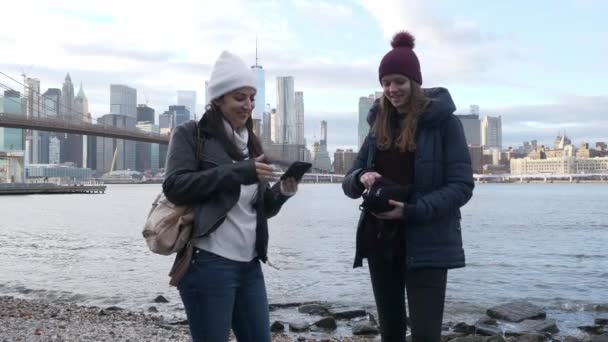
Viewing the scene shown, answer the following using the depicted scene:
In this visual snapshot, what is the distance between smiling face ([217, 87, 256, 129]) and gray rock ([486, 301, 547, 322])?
7343 mm

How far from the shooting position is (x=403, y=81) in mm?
2729

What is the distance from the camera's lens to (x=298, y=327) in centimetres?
787

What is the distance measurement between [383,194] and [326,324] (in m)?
5.78

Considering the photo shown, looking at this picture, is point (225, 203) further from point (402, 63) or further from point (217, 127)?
point (402, 63)

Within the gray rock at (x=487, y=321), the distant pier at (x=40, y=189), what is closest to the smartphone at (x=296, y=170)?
the gray rock at (x=487, y=321)

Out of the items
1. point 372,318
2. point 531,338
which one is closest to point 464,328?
point 531,338

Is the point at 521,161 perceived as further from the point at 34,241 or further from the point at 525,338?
the point at 525,338

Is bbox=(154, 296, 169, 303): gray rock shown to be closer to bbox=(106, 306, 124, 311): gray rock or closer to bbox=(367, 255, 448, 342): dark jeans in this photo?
bbox=(106, 306, 124, 311): gray rock

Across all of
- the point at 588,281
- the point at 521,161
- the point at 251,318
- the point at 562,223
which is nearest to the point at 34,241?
the point at 588,281

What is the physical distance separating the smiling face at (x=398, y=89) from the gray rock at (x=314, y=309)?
676cm

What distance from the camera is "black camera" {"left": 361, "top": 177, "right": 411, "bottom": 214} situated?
2.58m

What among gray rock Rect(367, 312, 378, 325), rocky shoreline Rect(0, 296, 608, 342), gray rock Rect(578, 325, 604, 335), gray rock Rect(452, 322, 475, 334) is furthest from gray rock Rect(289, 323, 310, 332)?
gray rock Rect(578, 325, 604, 335)

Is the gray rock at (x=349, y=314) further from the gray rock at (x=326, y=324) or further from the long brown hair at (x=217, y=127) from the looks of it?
the long brown hair at (x=217, y=127)

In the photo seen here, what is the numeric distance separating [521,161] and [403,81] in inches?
6180
